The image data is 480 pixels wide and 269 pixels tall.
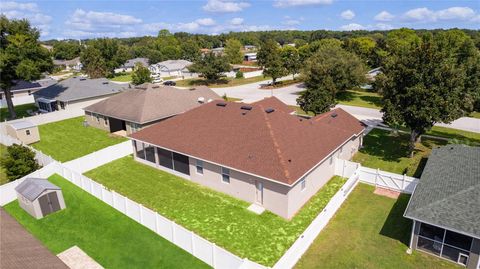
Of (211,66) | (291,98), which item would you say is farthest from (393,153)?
(211,66)

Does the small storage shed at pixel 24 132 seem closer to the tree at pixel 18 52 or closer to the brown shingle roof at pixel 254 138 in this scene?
the tree at pixel 18 52

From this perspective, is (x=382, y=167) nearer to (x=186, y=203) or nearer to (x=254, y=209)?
(x=254, y=209)

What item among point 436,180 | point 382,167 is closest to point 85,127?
point 382,167

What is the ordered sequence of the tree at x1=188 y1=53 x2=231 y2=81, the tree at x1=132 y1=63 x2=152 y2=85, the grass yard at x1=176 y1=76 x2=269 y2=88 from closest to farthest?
the tree at x1=132 y1=63 x2=152 y2=85
the tree at x1=188 y1=53 x2=231 y2=81
the grass yard at x1=176 y1=76 x2=269 y2=88

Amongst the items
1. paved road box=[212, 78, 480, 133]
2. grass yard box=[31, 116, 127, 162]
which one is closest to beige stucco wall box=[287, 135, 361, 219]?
paved road box=[212, 78, 480, 133]

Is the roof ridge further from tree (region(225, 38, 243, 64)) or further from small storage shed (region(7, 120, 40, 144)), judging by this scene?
tree (region(225, 38, 243, 64))

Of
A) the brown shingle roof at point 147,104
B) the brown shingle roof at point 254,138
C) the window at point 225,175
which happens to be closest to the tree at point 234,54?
the brown shingle roof at point 147,104
